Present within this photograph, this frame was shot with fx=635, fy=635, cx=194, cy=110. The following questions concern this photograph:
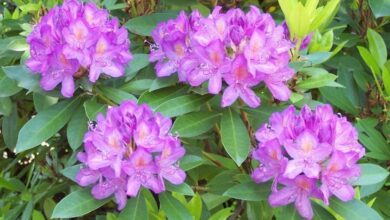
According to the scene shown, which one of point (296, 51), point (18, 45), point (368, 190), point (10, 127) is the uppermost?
point (296, 51)

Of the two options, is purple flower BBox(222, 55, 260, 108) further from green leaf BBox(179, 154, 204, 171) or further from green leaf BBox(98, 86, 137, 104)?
green leaf BBox(98, 86, 137, 104)

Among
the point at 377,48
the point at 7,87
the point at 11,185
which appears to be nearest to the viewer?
the point at 7,87

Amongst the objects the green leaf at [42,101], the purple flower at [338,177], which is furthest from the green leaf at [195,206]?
the green leaf at [42,101]

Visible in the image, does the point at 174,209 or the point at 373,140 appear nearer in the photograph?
the point at 174,209

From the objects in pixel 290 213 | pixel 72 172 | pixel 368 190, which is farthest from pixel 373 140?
pixel 72 172

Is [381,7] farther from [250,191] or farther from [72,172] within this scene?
[72,172]

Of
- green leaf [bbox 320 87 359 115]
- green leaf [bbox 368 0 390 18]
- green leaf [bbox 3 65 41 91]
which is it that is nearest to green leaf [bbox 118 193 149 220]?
green leaf [bbox 3 65 41 91]

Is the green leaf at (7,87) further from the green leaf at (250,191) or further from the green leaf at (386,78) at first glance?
the green leaf at (386,78)
